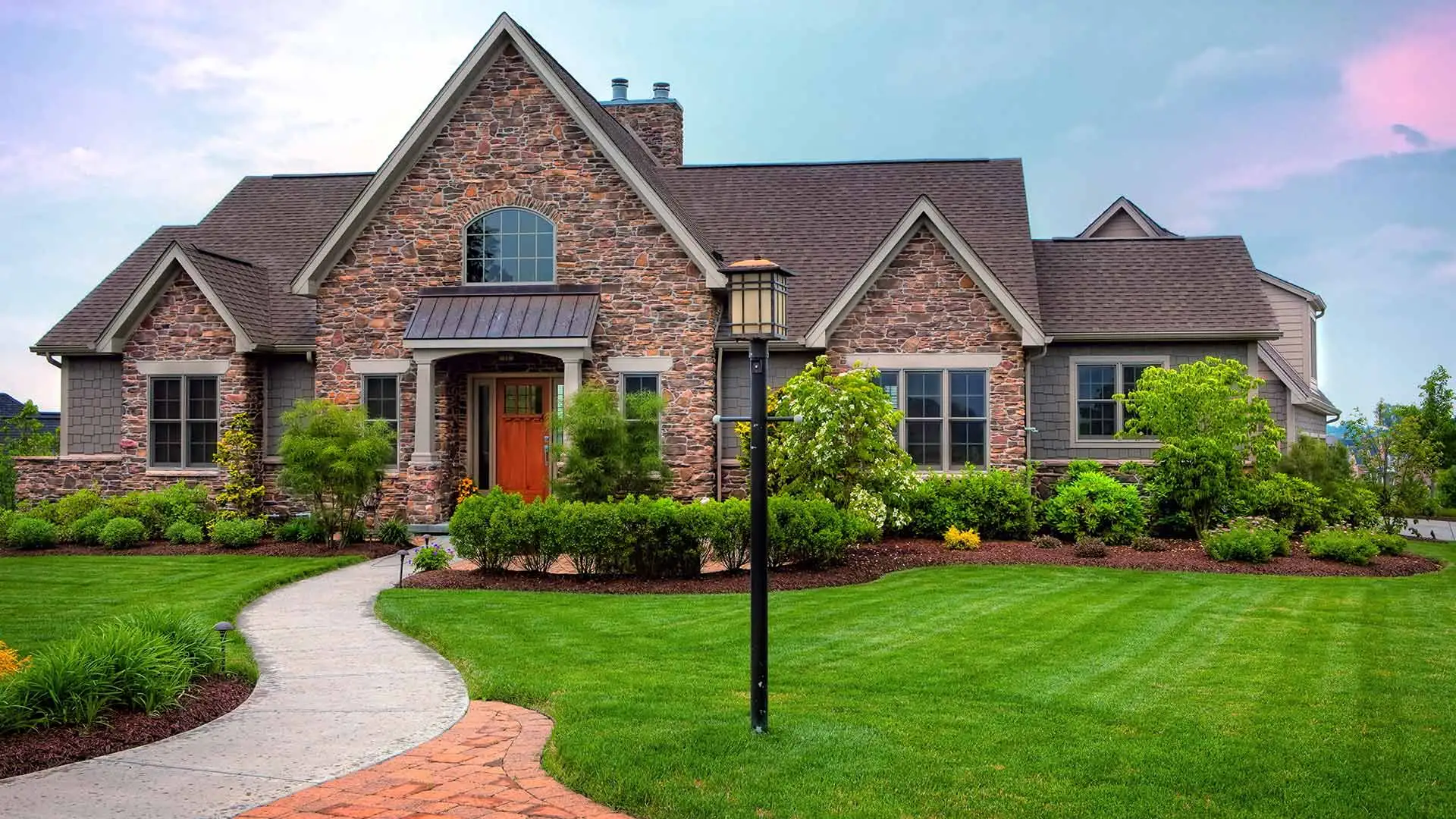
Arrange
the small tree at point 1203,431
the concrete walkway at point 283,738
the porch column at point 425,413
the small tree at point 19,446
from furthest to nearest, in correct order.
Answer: the small tree at point 19,446 → the porch column at point 425,413 → the small tree at point 1203,431 → the concrete walkway at point 283,738

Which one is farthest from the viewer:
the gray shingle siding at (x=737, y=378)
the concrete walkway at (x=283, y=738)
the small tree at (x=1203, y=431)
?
the gray shingle siding at (x=737, y=378)

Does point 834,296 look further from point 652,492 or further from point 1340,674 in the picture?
point 1340,674

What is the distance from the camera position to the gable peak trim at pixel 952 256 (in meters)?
20.2

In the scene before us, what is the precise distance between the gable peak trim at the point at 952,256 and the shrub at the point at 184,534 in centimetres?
1071

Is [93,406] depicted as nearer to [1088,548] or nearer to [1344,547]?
[1088,548]

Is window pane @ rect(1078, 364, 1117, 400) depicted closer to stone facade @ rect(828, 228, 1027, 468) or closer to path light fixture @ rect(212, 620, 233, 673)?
stone facade @ rect(828, 228, 1027, 468)

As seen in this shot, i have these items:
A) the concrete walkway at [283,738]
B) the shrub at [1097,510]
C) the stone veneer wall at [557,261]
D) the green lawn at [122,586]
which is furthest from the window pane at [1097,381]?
the concrete walkway at [283,738]

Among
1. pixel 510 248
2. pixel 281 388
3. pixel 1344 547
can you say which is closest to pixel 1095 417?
pixel 1344 547

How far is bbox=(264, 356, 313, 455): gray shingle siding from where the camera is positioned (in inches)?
879

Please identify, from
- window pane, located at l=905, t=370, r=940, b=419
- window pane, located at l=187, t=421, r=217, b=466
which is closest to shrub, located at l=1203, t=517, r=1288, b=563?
window pane, located at l=905, t=370, r=940, b=419

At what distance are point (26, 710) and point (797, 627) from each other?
6419mm

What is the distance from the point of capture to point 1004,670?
9.25 m

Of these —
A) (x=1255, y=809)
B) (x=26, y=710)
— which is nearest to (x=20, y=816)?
(x=26, y=710)

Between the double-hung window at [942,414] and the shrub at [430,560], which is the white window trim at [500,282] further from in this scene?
the shrub at [430,560]
